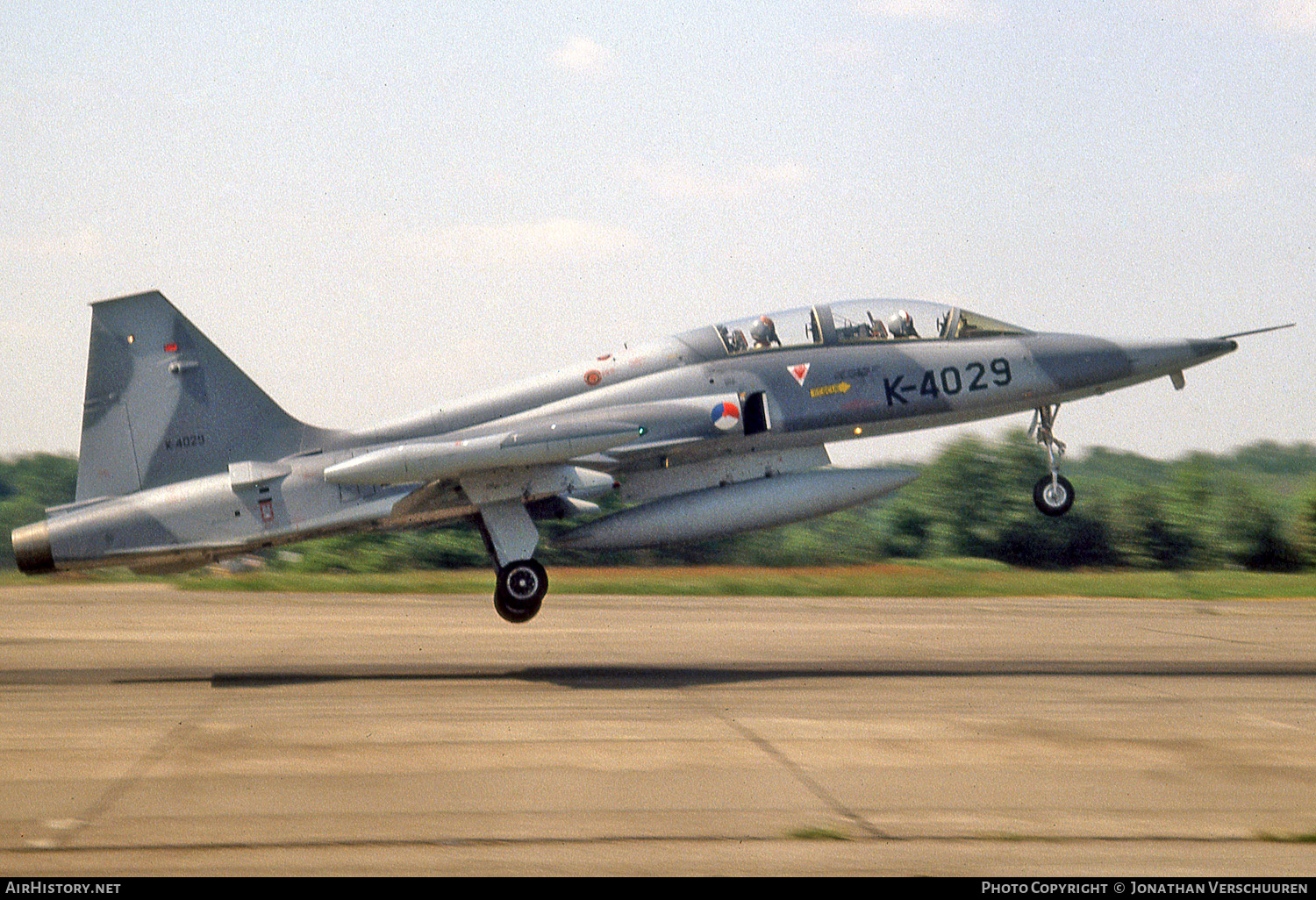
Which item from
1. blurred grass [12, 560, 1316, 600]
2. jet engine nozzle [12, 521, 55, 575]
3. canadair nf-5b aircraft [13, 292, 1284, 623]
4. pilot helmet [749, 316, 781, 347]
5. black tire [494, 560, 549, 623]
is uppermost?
pilot helmet [749, 316, 781, 347]

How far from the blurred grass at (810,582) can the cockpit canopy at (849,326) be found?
13.6 meters

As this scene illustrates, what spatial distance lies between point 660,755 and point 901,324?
8.80 metres

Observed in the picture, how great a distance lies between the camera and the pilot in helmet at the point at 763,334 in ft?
57.2

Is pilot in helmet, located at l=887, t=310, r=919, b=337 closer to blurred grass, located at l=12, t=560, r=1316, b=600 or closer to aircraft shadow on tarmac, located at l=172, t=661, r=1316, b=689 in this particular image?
aircraft shadow on tarmac, located at l=172, t=661, r=1316, b=689

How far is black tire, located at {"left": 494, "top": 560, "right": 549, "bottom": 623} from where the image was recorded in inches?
659

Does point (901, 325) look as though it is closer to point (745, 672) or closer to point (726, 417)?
point (726, 417)

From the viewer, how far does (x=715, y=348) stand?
17.4 m

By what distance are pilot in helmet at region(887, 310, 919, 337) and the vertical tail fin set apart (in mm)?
8405

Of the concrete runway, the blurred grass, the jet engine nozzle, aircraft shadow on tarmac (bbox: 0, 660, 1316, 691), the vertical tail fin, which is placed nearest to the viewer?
the concrete runway

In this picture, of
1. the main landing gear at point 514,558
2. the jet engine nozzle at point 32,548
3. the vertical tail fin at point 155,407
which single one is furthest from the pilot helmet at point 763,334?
the jet engine nozzle at point 32,548

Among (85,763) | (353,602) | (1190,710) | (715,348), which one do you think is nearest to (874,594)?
(353,602)

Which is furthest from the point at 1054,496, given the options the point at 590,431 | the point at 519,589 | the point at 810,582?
the point at 810,582

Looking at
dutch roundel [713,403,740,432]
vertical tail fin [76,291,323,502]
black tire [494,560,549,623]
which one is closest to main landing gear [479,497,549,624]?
black tire [494,560,549,623]
